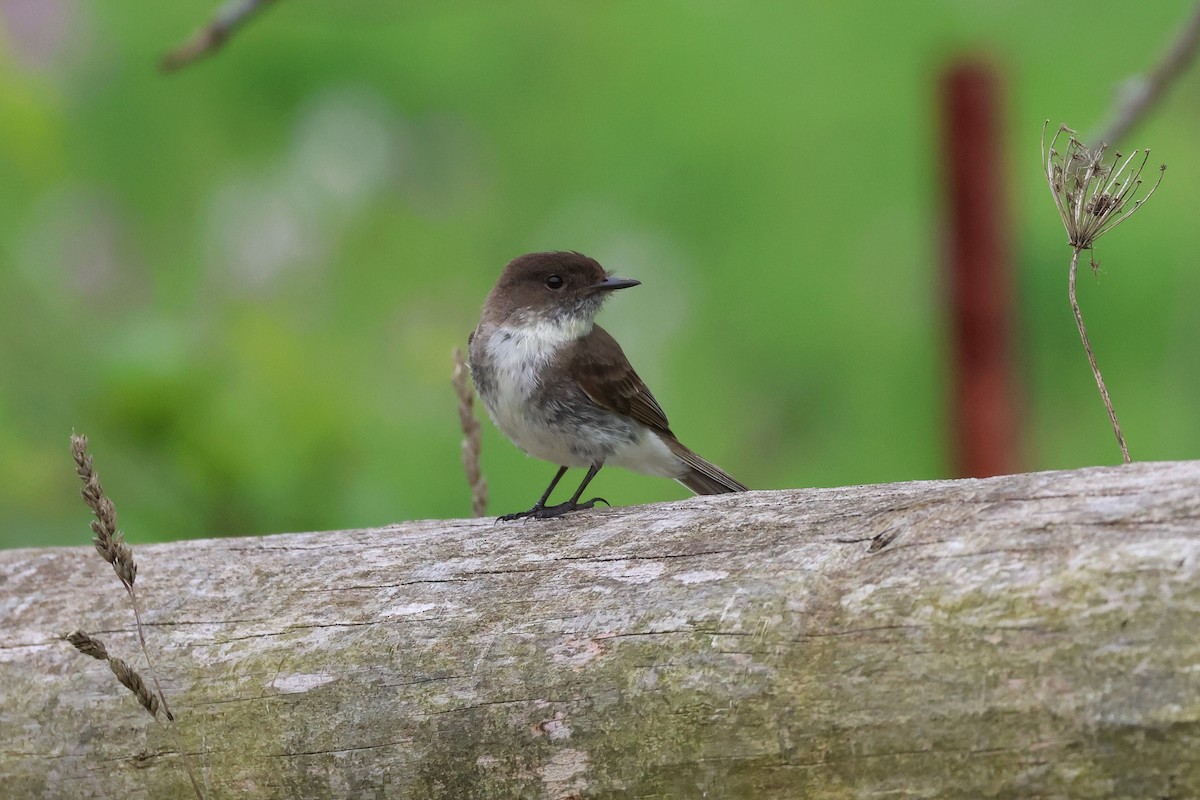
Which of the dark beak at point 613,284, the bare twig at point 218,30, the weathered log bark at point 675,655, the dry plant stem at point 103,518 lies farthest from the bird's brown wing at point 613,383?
the dry plant stem at point 103,518

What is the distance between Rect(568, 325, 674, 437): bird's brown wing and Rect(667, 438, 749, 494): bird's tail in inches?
3.7

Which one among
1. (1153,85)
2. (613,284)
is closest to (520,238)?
(613,284)

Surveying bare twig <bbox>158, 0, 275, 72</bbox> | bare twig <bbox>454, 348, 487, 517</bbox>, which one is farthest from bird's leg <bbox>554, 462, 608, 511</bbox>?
bare twig <bbox>158, 0, 275, 72</bbox>

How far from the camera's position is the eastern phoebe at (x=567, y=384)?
3.28 metres

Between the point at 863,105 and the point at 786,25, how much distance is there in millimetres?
382

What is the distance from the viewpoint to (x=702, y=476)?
349 centimetres

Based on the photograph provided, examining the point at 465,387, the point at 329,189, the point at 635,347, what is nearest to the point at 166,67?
the point at 465,387

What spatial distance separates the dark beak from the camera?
3.49 m

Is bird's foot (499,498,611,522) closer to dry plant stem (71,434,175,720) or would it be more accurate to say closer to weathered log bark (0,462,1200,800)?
weathered log bark (0,462,1200,800)

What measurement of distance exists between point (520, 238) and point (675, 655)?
2736 millimetres

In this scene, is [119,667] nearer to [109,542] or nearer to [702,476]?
[109,542]

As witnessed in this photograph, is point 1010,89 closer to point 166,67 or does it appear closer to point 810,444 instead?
point 810,444

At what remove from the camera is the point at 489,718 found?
1.92 m

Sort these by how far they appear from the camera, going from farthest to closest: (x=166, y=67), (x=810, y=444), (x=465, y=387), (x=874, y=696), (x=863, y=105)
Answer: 1. (x=863, y=105)
2. (x=810, y=444)
3. (x=465, y=387)
4. (x=166, y=67)
5. (x=874, y=696)
